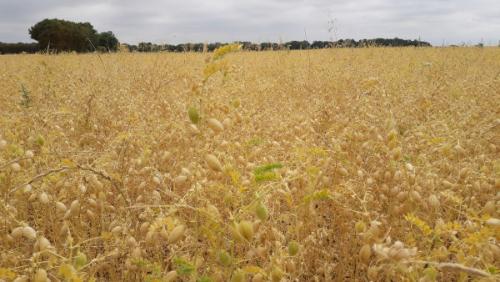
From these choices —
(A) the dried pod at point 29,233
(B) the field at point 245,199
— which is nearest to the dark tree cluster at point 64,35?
(B) the field at point 245,199

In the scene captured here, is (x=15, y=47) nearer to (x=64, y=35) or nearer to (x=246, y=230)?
(x=64, y=35)

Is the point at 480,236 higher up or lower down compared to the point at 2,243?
higher up

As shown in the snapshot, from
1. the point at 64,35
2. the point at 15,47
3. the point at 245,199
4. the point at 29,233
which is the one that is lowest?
the point at 245,199

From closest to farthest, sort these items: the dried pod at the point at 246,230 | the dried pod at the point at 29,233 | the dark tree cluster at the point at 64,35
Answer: the dried pod at the point at 246,230 → the dried pod at the point at 29,233 → the dark tree cluster at the point at 64,35

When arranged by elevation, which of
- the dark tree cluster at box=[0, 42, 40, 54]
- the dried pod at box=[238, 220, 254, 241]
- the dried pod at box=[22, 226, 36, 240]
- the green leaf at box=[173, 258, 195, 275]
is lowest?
the green leaf at box=[173, 258, 195, 275]

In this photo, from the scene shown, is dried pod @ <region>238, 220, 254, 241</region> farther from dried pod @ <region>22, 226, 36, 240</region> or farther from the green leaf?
dried pod @ <region>22, 226, 36, 240</region>

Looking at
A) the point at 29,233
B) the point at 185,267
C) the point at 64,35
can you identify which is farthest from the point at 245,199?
the point at 64,35

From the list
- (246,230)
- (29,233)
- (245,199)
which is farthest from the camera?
(245,199)

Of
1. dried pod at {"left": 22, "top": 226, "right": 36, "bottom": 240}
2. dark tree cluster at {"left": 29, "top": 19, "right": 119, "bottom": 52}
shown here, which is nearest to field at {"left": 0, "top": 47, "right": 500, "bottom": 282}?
dried pod at {"left": 22, "top": 226, "right": 36, "bottom": 240}

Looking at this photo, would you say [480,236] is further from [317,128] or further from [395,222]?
[317,128]

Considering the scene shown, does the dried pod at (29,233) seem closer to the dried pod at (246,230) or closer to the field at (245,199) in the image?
the field at (245,199)

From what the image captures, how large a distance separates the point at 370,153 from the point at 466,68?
6.15 meters

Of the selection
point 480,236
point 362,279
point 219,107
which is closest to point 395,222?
point 362,279

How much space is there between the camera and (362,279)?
1796mm
